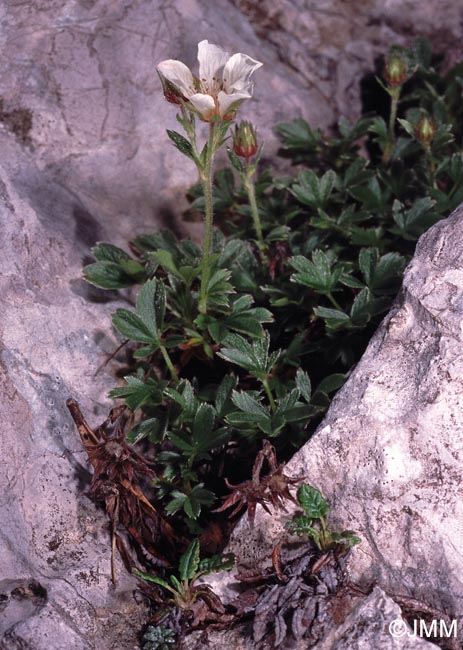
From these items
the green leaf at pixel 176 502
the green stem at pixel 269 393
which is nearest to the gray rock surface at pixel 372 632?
the green leaf at pixel 176 502

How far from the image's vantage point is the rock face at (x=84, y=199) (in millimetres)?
2328

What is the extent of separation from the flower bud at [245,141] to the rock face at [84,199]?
61 centimetres

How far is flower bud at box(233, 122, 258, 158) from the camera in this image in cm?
277

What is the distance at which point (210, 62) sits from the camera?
2.51 meters

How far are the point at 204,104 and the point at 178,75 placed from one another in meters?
0.16

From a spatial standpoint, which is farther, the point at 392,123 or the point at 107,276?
the point at 392,123

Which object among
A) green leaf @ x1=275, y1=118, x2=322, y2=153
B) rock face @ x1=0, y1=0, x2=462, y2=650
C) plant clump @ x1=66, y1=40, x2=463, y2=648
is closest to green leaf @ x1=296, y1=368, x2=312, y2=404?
plant clump @ x1=66, y1=40, x2=463, y2=648

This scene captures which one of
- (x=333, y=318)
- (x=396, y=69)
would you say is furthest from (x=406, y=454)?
(x=396, y=69)

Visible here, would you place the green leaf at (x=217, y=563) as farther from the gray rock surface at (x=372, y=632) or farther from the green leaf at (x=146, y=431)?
the green leaf at (x=146, y=431)

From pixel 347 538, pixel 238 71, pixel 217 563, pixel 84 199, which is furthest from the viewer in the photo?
pixel 84 199

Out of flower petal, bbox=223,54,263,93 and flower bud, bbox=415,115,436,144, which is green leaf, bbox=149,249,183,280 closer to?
flower petal, bbox=223,54,263,93

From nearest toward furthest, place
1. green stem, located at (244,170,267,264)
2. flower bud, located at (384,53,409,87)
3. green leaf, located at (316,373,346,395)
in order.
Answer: green leaf, located at (316,373,346,395) → green stem, located at (244,170,267,264) → flower bud, located at (384,53,409,87)

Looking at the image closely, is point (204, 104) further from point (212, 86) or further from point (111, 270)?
point (111, 270)

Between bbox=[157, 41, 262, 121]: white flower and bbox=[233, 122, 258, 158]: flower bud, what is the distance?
0.25 m
